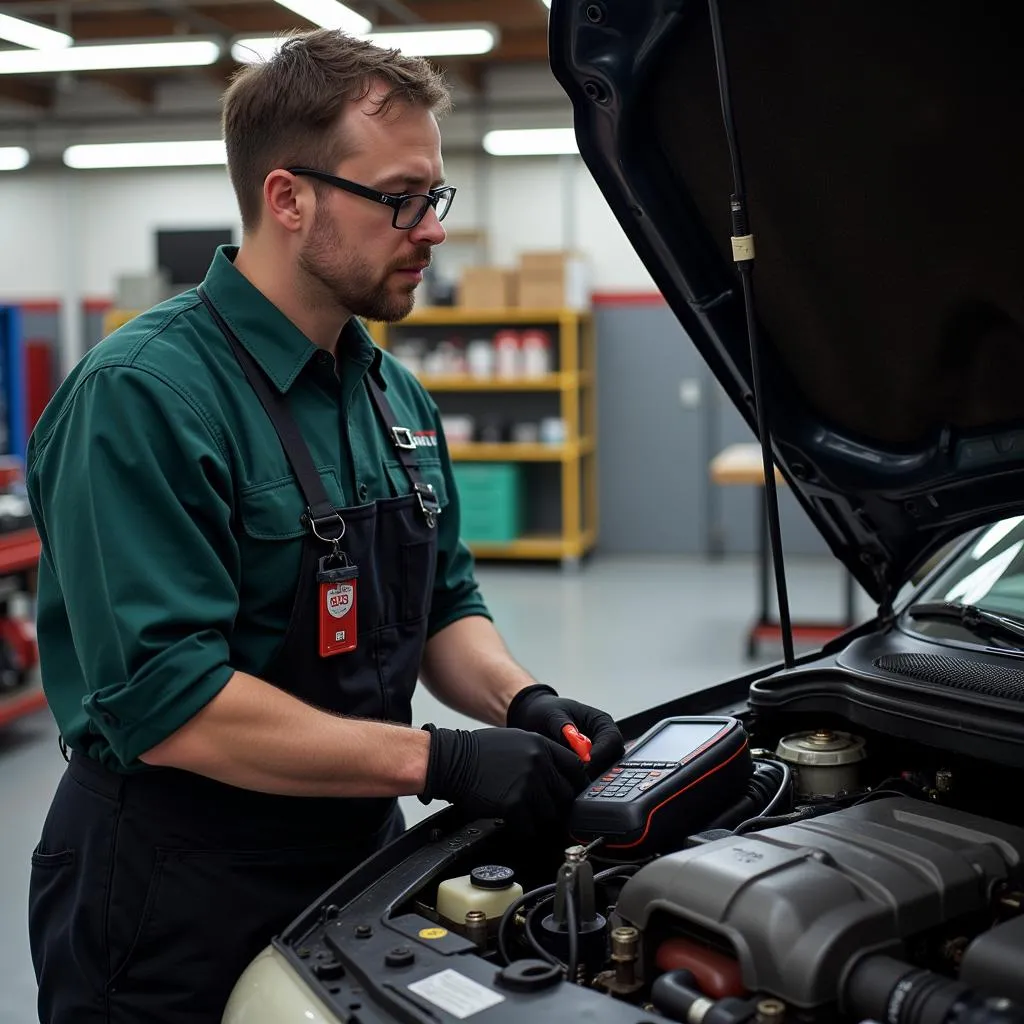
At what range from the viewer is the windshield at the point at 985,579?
1672 millimetres

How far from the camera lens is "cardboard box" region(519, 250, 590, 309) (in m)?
7.88

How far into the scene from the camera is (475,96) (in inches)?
364

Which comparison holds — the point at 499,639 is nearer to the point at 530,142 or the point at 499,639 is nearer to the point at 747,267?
the point at 747,267

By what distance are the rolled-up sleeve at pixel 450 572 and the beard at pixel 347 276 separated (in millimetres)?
354

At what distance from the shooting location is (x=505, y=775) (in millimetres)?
1397

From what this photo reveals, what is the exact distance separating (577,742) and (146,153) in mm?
8978

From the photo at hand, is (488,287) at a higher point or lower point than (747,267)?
higher

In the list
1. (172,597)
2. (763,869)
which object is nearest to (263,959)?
(172,597)

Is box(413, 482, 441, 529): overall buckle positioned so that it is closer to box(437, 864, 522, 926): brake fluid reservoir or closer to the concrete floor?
box(437, 864, 522, 926): brake fluid reservoir

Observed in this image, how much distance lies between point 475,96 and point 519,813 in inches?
338

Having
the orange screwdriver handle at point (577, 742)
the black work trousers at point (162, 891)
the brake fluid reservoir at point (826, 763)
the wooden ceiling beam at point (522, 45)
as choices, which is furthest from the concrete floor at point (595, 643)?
the wooden ceiling beam at point (522, 45)

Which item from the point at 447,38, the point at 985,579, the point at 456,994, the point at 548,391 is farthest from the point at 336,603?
the point at 548,391

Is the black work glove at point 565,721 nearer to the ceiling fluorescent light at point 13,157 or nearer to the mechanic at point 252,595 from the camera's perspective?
the mechanic at point 252,595

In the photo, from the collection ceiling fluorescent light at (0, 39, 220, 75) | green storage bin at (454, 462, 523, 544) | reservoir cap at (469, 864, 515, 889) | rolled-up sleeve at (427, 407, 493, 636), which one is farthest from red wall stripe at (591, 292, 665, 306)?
reservoir cap at (469, 864, 515, 889)
